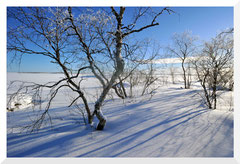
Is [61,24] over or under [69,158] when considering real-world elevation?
over

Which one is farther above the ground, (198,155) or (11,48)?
(11,48)

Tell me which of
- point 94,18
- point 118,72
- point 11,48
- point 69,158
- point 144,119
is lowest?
point 69,158

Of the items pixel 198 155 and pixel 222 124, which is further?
pixel 222 124

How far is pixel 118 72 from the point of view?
1867 mm

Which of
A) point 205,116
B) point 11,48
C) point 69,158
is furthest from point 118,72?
point 205,116

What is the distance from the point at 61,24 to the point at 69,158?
2.37 meters

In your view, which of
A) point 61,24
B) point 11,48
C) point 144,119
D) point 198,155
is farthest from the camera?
point 144,119

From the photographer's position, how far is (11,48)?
1751 millimetres
